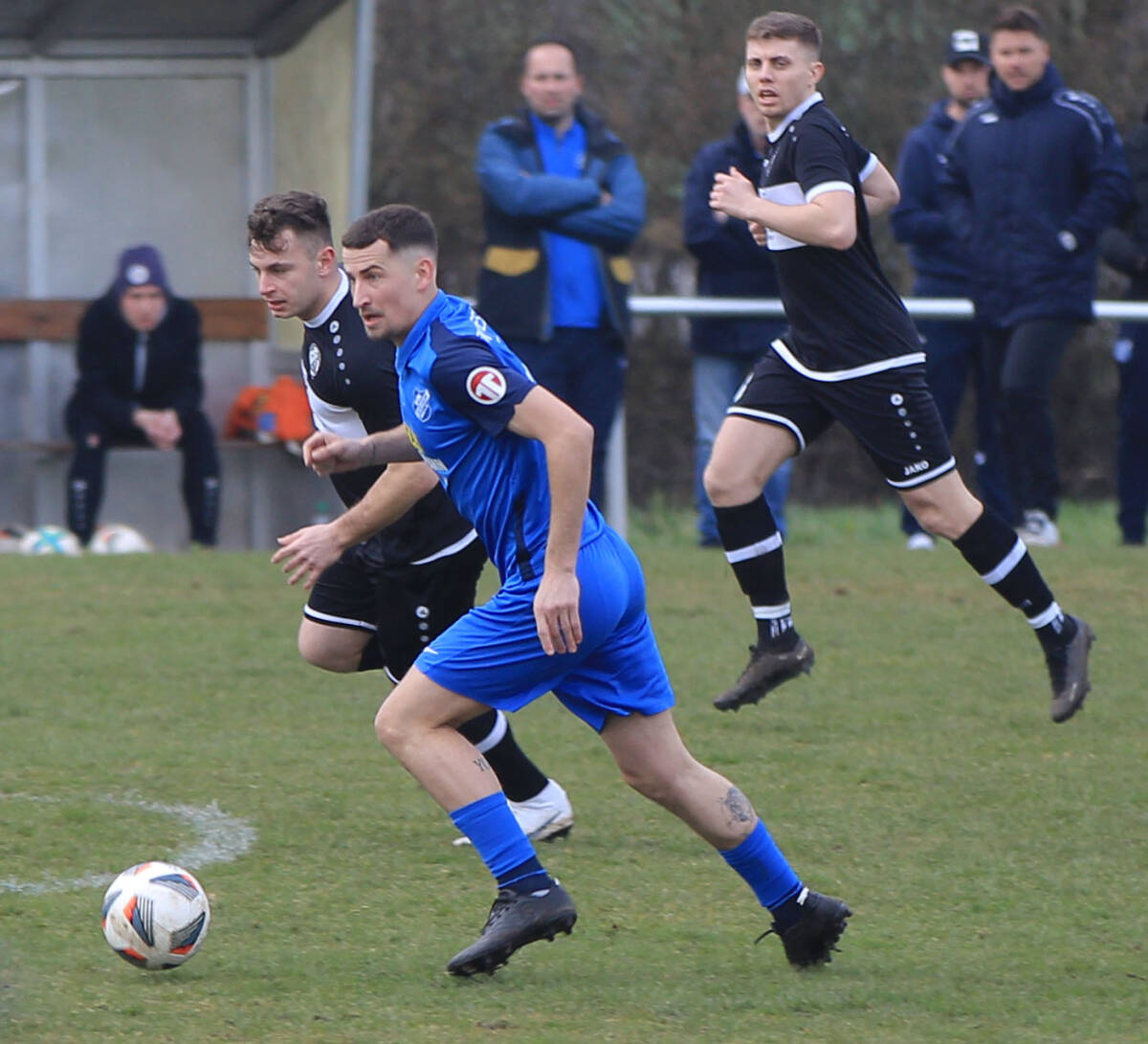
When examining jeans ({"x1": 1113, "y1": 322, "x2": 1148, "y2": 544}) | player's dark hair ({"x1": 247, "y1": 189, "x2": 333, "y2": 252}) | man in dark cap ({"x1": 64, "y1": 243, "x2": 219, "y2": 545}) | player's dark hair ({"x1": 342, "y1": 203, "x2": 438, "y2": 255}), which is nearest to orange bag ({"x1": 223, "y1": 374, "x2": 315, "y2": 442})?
man in dark cap ({"x1": 64, "y1": 243, "x2": 219, "y2": 545})

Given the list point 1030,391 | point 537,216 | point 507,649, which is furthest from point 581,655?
point 1030,391

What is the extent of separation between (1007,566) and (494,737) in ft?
5.56

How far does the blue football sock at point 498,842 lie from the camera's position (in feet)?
15.0

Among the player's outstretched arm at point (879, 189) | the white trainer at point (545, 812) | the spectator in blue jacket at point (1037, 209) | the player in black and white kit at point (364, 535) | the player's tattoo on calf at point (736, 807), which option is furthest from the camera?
the spectator in blue jacket at point (1037, 209)

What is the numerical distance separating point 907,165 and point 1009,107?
3.38ft

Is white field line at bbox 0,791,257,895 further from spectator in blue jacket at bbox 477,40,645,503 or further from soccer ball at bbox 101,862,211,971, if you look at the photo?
spectator in blue jacket at bbox 477,40,645,503

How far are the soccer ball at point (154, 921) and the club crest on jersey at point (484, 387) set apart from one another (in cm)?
127

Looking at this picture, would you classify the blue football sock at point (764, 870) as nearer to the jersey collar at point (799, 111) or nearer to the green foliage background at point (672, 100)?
the jersey collar at point (799, 111)

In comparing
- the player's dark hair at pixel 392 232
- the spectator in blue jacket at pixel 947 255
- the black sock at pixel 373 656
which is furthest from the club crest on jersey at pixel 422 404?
the spectator in blue jacket at pixel 947 255

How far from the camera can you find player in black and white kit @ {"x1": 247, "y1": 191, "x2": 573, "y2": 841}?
5.17m

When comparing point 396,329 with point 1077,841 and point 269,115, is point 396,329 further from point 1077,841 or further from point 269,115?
point 269,115

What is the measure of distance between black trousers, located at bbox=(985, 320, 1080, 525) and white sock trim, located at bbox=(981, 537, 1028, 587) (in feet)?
13.0

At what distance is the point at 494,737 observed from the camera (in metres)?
5.83

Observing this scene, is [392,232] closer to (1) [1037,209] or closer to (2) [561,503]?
(2) [561,503]
